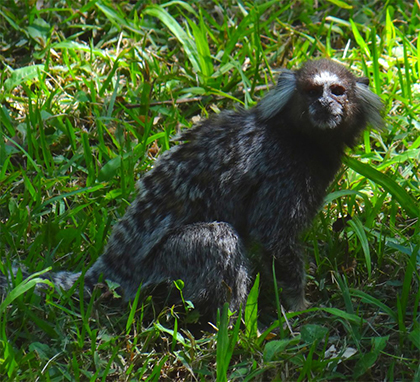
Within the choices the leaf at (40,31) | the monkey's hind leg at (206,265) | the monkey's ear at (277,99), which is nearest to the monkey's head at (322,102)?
the monkey's ear at (277,99)

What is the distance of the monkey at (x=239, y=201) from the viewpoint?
183 inches

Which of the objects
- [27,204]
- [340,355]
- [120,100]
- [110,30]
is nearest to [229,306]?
[340,355]

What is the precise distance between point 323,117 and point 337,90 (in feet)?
0.93

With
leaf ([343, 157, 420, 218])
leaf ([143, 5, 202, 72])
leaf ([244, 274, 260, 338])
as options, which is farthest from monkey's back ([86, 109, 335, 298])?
leaf ([143, 5, 202, 72])

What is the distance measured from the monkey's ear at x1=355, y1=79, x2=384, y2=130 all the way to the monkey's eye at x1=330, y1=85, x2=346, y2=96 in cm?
24

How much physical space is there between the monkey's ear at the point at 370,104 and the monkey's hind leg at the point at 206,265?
145 cm

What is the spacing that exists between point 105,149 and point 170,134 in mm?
616

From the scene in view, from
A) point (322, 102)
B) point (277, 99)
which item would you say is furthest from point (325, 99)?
point (277, 99)

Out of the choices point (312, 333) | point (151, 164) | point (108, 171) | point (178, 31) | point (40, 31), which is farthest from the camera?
point (40, 31)

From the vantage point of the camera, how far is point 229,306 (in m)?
4.66

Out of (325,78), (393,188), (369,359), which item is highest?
(325,78)

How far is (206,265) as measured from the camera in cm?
458

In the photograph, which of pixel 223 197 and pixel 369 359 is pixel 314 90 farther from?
pixel 369 359

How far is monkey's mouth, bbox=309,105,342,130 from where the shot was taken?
4816 millimetres
